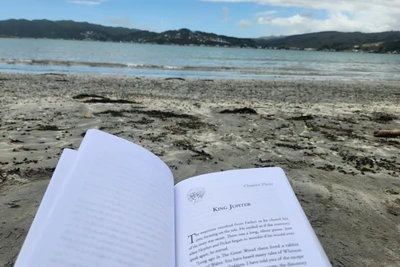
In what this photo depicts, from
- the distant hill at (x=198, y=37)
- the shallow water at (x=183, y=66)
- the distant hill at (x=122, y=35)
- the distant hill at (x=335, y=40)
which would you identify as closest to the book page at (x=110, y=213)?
the shallow water at (x=183, y=66)

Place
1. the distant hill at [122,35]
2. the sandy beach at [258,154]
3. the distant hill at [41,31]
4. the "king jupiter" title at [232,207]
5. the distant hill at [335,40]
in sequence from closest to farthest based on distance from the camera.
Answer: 1. the "king jupiter" title at [232,207]
2. the sandy beach at [258,154]
3. the distant hill at [122,35]
4. the distant hill at [335,40]
5. the distant hill at [41,31]

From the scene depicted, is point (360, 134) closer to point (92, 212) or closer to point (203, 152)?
point (203, 152)

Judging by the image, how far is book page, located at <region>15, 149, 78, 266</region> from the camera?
103 cm

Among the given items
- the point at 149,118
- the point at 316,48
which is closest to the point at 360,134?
the point at 149,118

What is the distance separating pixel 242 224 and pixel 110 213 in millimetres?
507

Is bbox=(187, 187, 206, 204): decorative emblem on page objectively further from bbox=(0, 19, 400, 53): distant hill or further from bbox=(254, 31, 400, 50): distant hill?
bbox=(254, 31, 400, 50): distant hill

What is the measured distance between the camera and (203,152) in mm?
3572

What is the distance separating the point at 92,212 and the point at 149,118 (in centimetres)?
408

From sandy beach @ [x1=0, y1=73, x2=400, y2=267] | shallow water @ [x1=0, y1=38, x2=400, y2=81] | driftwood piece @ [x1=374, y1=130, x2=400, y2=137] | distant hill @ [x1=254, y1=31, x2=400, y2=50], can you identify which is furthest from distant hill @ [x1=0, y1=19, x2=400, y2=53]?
sandy beach @ [x1=0, y1=73, x2=400, y2=267]

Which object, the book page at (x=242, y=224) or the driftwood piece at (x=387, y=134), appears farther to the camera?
the driftwood piece at (x=387, y=134)

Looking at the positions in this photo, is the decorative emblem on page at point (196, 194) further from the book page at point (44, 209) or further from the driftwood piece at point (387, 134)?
the driftwood piece at point (387, 134)

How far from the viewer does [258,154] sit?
3.63 metres

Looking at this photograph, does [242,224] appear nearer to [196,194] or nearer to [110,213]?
[196,194]

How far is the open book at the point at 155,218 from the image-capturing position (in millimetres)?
1127
